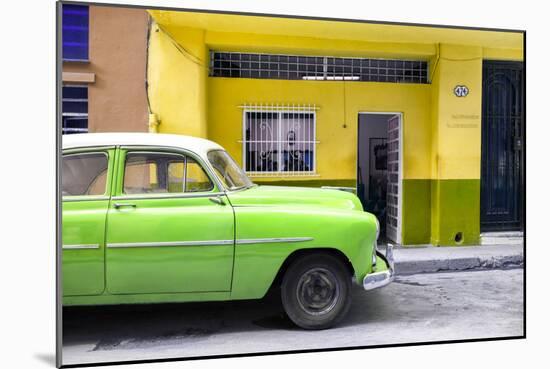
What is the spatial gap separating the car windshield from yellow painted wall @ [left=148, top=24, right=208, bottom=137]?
201 mm

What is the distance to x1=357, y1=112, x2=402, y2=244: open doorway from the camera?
3.94 metres

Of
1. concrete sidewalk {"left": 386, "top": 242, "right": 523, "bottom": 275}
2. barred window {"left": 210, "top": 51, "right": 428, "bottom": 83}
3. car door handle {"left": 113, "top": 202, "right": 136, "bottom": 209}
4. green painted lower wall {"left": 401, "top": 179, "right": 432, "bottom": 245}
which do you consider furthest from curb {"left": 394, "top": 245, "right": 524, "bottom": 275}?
car door handle {"left": 113, "top": 202, "right": 136, "bottom": 209}

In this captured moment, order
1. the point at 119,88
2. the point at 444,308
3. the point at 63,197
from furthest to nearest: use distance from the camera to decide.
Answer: the point at 444,308
the point at 119,88
the point at 63,197

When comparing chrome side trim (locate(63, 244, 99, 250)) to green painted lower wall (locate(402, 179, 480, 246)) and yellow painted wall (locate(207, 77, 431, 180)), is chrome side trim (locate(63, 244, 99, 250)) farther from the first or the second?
green painted lower wall (locate(402, 179, 480, 246))

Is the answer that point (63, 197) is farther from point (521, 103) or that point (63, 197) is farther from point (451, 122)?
point (521, 103)

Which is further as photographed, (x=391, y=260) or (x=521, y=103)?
(x=521, y=103)

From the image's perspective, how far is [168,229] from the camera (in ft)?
11.0

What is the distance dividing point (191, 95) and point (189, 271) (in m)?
1.26

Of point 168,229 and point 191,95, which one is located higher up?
point 191,95

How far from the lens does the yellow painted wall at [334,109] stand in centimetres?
375

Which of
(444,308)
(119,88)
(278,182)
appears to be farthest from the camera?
(444,308)

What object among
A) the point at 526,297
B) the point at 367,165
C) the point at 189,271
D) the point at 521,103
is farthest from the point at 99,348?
the point at 521,103

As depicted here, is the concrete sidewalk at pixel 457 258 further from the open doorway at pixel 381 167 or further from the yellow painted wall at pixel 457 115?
the yellow painted wall at pixel 457 115

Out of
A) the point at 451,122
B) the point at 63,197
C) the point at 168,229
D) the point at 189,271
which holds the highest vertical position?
the point at 451,122
